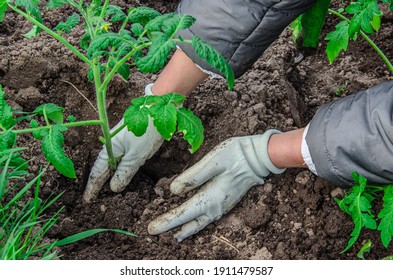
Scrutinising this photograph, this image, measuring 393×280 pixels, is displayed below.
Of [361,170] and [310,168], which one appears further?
[310,168]

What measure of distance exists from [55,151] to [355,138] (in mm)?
1014

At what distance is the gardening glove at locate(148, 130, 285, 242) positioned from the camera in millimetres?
2428

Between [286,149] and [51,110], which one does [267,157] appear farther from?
[51,110]

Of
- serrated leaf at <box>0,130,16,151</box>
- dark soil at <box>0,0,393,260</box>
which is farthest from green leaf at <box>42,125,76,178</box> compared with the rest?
dark soil at <box>0,0,393,260</box>

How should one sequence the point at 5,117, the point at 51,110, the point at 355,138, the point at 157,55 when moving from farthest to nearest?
the point at 355,138, the point at 51,110, the point at 5,117, the point at 157,55

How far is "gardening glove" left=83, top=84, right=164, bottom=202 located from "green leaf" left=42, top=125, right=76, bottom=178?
507 mm

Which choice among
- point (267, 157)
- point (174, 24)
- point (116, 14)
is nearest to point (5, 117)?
point (116, 14)

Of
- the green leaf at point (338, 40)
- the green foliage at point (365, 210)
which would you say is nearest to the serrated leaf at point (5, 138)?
the green foliage at point (365, 210)

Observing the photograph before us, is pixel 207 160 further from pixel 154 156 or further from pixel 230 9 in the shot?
pixel 230 9

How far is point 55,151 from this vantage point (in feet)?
6.36

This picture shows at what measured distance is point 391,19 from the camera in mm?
3229

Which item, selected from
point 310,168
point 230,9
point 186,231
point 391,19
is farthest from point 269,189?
point 391,19
